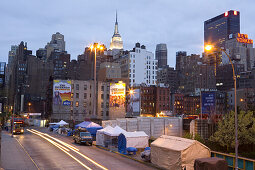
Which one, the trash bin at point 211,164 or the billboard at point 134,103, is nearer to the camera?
the trash bin at point 211,164

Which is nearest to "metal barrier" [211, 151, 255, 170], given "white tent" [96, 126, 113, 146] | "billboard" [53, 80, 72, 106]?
"white tent" [96, 126, 113, 146]

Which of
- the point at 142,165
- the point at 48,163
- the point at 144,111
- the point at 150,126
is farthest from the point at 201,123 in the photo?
the point at 144,111

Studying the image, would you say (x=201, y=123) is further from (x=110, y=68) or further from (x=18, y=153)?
(x=110, y=68)

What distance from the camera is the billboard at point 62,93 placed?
9994cm

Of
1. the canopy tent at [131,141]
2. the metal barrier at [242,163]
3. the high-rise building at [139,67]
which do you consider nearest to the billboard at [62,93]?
the canopy tent at [131,141]

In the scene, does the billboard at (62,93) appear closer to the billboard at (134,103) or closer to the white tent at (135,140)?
the billboard at (134,103)

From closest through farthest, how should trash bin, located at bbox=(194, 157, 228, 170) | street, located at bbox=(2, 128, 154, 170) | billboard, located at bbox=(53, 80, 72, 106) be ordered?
trash bin, located at bbox=(194, 157, 228, 170), street, located at bbox=(2, 128, 154, 170), billboard, located at bbox=(53, 80, 72, 106)

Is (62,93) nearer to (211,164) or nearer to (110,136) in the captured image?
(110,136)

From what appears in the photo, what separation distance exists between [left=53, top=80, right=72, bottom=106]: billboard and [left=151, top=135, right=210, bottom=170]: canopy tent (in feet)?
257

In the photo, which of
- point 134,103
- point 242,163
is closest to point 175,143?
point 242,163

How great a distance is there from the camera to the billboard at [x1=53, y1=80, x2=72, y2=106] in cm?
9994

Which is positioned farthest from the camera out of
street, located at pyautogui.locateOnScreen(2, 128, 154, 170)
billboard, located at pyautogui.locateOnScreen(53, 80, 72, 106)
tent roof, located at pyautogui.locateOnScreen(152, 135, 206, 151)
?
billboard, located at pyautogui.locateOnScreen(53, 80, 72, 106)

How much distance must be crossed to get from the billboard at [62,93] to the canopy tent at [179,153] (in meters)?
78.4

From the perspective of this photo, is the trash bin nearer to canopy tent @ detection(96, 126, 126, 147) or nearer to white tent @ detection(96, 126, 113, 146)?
canopy tent @ detection(96, 126, 126, 147)
